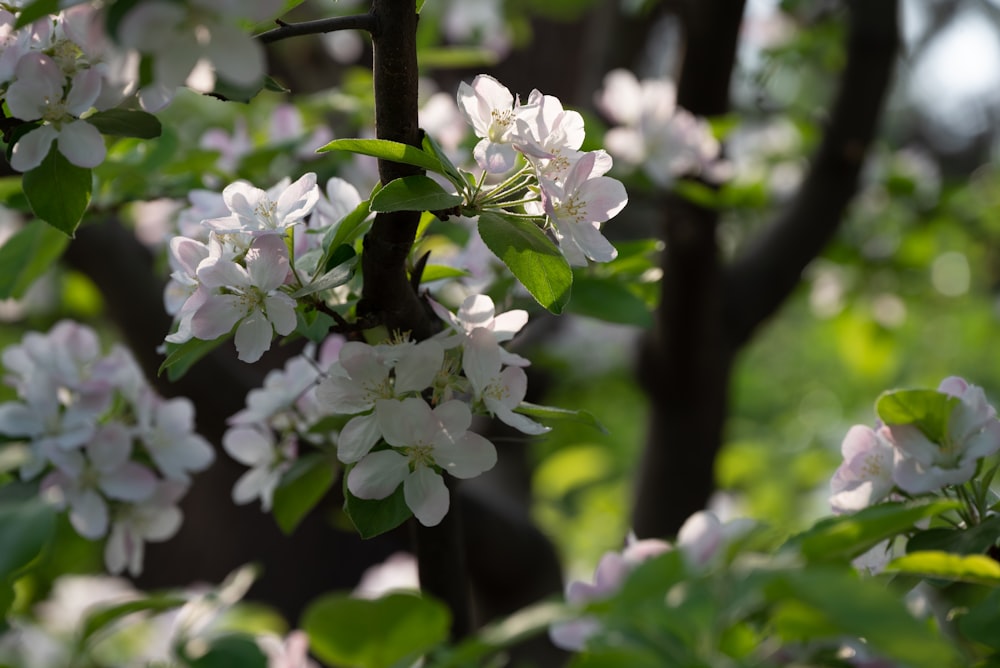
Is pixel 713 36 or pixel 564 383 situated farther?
pixel 564 383

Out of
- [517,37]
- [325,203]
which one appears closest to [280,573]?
[517,37]

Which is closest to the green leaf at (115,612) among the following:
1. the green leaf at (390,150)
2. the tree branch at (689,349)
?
the green leaf at (390,150)

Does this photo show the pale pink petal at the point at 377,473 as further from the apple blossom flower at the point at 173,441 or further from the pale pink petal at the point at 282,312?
the apple blossom flower at the point at 173,441

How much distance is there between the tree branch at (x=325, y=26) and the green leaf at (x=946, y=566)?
0.41 m

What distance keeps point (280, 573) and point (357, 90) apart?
2.39 meters

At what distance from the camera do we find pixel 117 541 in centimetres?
100

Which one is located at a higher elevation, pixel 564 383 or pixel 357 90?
pixel 357 90

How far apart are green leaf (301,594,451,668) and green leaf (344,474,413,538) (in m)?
0.14

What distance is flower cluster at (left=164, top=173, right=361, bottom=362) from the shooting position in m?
0.65

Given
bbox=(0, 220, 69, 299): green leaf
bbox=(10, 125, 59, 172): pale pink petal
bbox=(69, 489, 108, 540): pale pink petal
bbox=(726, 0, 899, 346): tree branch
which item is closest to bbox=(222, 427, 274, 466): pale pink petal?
bbox=(69, 489, 108, 540): pale pink petal

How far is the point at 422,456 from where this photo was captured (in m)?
0.67

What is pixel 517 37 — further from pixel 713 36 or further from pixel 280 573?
pixel 280 573

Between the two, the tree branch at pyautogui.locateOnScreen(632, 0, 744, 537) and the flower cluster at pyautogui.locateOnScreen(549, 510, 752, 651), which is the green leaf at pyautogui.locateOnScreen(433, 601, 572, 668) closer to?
the flower cluster at pyautogui.locateOnScreen(549, 510, 752, 651)

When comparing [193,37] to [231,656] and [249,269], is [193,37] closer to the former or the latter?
[249,269]
